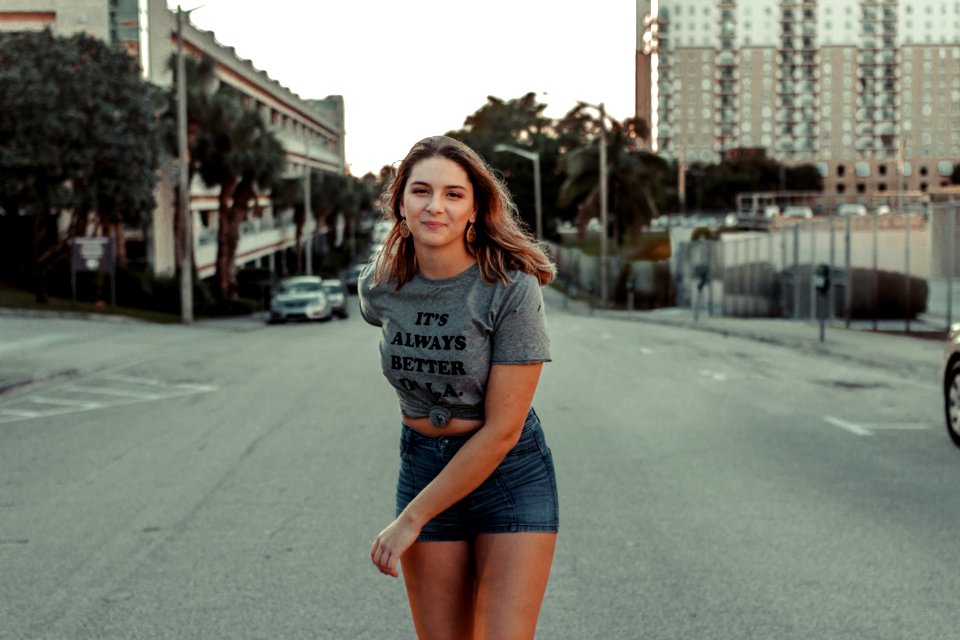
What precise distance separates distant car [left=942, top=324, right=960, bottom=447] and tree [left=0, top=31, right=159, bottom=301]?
98.2ft

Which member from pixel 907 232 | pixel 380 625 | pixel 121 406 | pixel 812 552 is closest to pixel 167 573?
pixel 380 625

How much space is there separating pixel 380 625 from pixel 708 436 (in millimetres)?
6344

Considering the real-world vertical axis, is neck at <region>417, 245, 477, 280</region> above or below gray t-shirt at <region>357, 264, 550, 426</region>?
above

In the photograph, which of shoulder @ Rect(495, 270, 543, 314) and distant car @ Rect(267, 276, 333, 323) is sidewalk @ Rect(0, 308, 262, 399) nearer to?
distant car @ Rect(267, 276, 333, 323)

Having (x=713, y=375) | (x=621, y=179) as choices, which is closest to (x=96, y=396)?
(x=713, y=375)

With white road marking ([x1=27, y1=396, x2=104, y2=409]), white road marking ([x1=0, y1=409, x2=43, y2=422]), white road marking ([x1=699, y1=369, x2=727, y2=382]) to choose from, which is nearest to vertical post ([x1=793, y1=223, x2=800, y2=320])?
white road marking ([x1=699, y1=369, x2=727, y2=382])

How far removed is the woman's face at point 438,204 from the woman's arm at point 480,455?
1.28 feet

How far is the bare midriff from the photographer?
324 centimetres

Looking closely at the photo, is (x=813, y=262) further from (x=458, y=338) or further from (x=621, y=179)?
(x=621, y=179)

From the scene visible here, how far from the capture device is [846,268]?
27359 mm

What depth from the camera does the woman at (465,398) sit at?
3.16 meters

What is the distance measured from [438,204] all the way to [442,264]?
16 cm

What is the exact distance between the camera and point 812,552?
21.7 ft

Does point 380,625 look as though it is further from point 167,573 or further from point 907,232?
point 907,232
